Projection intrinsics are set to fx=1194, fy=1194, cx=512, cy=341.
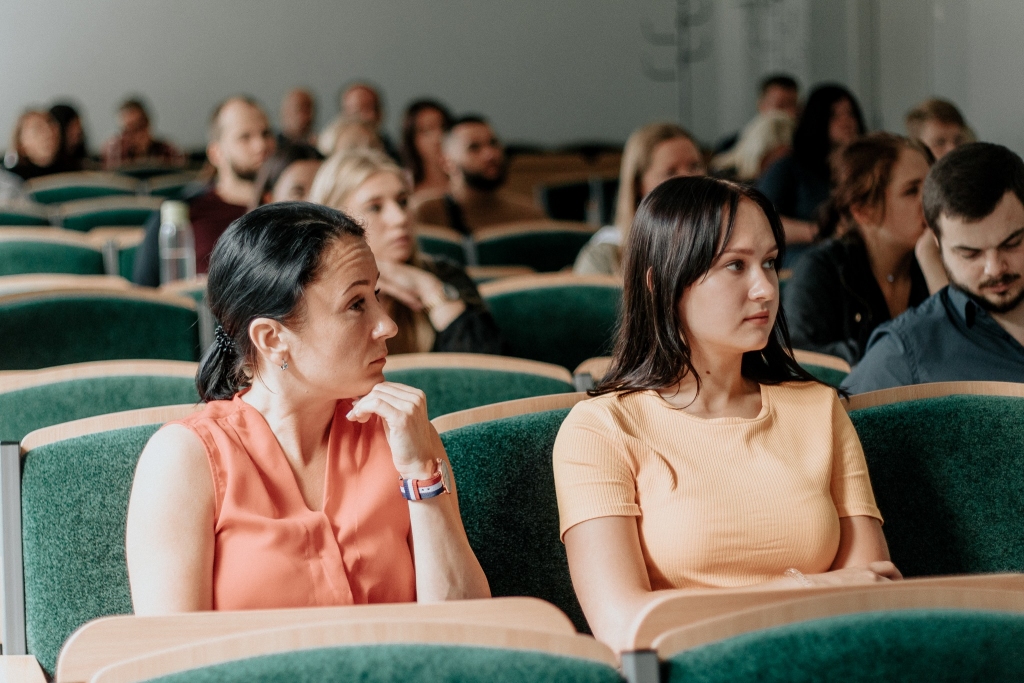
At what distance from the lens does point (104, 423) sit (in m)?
1.77

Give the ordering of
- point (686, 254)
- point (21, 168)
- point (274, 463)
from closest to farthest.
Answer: point (274, 463) → point (686, 254) → point (21, 168)

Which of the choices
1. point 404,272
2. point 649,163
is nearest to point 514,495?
point 404,272

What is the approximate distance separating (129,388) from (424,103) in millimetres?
4625

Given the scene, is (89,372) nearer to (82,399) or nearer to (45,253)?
(82,399)

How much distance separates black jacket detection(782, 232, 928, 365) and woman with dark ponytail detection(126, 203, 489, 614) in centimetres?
145

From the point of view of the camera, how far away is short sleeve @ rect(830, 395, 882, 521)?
182cm

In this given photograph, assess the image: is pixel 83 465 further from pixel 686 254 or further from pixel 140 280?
pixel 140 280

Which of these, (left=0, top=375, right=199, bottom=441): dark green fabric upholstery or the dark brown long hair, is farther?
(left=0, top=375, right=199, bottom=441): dark green fabric upholstery

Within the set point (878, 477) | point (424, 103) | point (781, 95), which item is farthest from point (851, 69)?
point (878, 477)

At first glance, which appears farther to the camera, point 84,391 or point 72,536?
point 84,391

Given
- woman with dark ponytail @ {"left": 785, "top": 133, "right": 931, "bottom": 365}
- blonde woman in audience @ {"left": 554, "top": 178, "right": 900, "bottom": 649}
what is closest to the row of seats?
blonde woman in audience @ {"left": 554, "top": 178, "right": 900, "bottom": 649}

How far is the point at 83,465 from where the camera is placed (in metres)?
1.73

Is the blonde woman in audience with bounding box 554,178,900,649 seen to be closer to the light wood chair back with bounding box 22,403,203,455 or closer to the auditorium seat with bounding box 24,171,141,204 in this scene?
the light wood chair back with bounding box 22,403,203,455

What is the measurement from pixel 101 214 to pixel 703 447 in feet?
13.9
